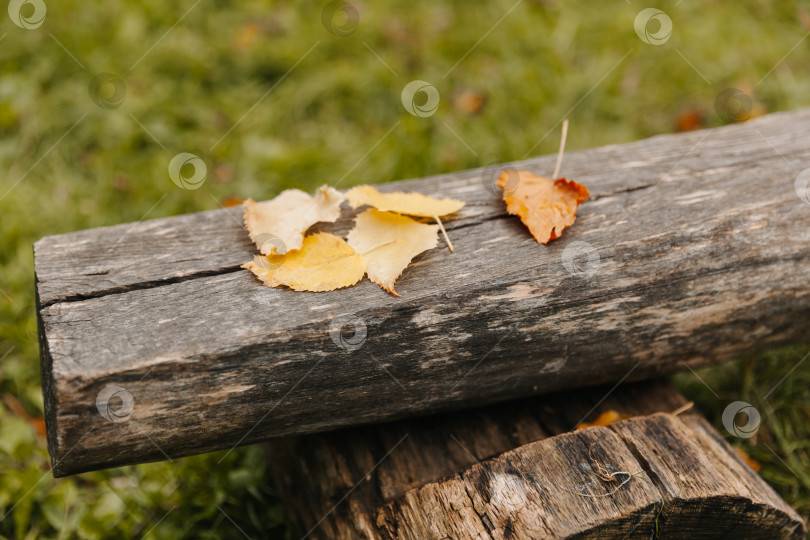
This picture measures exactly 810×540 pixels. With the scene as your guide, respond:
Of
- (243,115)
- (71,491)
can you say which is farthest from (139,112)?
(71,491)

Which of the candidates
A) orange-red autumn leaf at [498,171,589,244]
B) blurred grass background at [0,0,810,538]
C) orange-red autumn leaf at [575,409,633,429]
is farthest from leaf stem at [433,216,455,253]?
blurred grass background at [0,0,810,538]

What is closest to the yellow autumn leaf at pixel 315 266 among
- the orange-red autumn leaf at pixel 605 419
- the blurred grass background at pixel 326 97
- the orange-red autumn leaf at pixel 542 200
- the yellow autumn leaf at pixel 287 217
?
the yellow autumn leaf at pixel 287 217

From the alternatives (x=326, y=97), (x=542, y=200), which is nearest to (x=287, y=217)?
(x=542, y=200)

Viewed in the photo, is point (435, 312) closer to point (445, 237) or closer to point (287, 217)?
point (445, 237)

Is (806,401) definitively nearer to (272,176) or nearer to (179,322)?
(179,322)

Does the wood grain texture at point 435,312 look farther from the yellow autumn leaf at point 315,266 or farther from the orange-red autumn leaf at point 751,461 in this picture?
the orange-red autumn leaf at point 751,461
